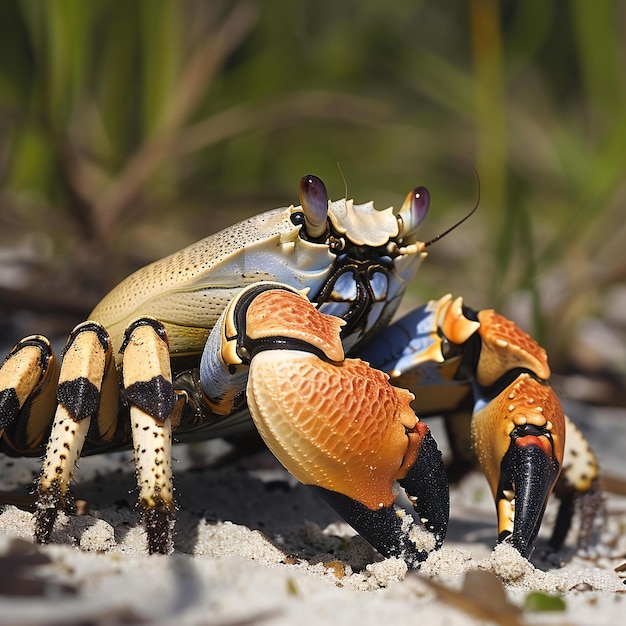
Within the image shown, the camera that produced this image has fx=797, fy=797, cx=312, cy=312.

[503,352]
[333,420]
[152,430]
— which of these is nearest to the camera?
[333,420]

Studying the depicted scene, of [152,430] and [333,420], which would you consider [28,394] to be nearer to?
[152,430]

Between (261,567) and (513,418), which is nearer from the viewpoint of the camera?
(261,567)

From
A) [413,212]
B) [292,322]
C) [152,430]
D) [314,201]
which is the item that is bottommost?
[152,430]

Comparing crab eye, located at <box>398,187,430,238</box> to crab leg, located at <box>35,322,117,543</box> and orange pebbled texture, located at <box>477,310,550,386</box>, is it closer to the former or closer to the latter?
orange pebbled texture, located at <box>477,310,550,386</box>

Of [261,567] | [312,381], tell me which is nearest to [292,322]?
[312,381]

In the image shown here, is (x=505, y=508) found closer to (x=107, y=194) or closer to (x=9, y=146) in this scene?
(x=107, y=194)

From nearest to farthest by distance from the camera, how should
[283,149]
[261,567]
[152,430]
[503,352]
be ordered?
[261,567] < [152,430] < [503,352] < [283,149]

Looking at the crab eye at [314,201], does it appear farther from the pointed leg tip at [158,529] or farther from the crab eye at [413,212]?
the pointed leg tip at [158,529]

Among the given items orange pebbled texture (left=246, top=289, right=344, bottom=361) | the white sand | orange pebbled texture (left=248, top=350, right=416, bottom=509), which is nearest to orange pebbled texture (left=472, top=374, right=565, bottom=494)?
the white sand

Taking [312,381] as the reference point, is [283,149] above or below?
above
